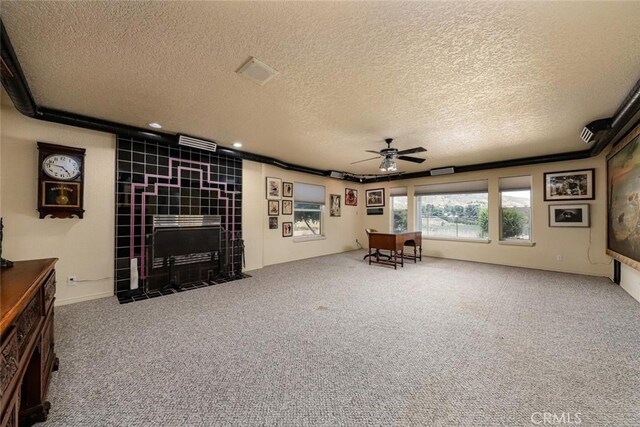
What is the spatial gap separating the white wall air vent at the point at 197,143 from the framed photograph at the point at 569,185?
260 inches

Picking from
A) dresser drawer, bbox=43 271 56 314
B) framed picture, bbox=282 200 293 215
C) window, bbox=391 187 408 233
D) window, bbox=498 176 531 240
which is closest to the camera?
dresser drawer, bbox=43 271 56 314

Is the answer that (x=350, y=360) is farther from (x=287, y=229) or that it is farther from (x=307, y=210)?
(x=307, y=210)

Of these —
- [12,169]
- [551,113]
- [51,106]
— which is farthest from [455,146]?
[12,169]

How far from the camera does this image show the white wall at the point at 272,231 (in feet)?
17.0

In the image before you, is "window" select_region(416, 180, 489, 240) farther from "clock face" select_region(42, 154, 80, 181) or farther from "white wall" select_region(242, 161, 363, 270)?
"clock face" select_region(42, 154, 80, 181)

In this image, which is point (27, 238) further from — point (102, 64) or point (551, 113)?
point (551, 113)

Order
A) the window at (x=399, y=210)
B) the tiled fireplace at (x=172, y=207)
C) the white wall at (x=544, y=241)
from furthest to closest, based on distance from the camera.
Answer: the window at (x=399, y=210), the white wall at (x=544, y=241), the tiled fireplace at (x=172, y=207)

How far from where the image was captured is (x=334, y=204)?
7410 mm

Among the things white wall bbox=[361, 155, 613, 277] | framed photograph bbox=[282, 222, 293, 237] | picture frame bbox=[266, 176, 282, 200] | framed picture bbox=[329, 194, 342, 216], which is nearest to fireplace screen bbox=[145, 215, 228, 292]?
picture frame bbox=[266, 176, 282, 200]

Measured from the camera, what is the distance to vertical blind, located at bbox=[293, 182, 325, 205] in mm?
6395

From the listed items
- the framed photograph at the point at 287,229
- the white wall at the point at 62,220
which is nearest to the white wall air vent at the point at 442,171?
the framed photograph at the point at 287,229

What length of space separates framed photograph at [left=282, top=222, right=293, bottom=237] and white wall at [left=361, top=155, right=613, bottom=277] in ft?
12.5

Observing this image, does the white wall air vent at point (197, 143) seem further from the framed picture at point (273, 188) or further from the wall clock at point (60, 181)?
the framed picture at point (273, 188)

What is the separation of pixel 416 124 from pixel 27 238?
16.6 feet
